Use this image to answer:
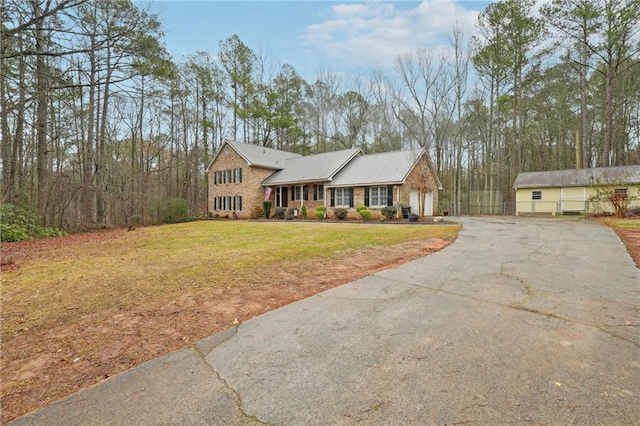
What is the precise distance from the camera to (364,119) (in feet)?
104

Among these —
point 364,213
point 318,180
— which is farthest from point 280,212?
point 364,213

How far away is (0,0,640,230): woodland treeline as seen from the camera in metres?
16.5

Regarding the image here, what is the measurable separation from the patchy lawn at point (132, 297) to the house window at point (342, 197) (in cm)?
1208

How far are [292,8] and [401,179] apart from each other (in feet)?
35.6

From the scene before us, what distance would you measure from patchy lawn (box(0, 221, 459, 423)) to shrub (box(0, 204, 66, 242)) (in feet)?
14.5

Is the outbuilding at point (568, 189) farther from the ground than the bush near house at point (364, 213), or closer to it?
farther from the ground

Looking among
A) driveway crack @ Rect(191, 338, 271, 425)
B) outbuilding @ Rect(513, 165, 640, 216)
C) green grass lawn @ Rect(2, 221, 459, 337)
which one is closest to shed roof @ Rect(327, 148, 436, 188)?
green grass lawn @ Rect(2, 221, 459, 337)

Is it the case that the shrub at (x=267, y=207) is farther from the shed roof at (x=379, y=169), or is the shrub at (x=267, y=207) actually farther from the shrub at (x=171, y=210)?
the shrub at (x=171, y=210)

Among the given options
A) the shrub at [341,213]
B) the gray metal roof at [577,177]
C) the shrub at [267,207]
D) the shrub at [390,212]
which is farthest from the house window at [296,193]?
the gray metal roof at [577,177]

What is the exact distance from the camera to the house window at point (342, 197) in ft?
69.1

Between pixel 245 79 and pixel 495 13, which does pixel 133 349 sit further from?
pixel 245 79

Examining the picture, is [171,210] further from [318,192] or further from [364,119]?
[364,119]

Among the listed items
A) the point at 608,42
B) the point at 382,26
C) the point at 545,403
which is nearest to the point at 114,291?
the point at 545,403

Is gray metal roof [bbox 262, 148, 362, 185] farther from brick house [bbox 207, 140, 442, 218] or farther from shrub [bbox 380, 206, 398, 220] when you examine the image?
shrub [bbox 380, 206, 398, 220]
